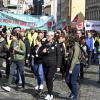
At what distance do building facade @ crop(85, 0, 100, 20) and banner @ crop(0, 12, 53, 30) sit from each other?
437 ft

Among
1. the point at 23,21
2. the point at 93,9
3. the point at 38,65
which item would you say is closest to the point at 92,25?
the point at 23,21

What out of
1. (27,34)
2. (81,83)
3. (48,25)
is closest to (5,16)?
(27,34)

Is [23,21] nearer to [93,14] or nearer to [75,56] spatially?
[75,56]

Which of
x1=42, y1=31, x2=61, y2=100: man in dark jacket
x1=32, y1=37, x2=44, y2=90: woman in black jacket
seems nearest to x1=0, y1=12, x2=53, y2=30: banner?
x1=32, y1=37, x2=44, y2=90: woman in black jacket

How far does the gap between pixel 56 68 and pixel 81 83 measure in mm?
3555

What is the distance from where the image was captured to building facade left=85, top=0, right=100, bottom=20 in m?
158

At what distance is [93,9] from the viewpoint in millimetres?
162375

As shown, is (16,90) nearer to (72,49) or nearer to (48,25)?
(72,49)

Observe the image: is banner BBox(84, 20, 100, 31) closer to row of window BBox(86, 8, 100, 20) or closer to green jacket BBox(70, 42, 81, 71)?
green jacket BBox(70, 42, 81, 71)

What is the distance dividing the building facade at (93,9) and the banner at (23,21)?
5249 inches

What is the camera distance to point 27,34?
69.8ft

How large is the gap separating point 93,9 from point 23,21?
142 m

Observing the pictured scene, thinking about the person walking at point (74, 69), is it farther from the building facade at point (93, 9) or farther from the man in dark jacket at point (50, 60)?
the building facade at point (93, 9)

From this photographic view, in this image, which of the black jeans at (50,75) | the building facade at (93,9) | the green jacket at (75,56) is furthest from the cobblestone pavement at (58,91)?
the building facade at (93,9)
